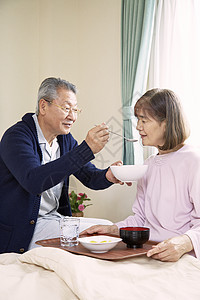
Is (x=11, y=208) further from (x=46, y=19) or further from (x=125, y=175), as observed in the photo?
Result: (x=46, y=19)

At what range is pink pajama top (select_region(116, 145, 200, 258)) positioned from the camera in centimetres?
154

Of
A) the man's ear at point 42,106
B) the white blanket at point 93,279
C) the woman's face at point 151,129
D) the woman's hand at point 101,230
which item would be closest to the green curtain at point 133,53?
the man's ear at point 42,106

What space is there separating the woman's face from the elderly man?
0.59ft

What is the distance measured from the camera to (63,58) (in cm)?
408

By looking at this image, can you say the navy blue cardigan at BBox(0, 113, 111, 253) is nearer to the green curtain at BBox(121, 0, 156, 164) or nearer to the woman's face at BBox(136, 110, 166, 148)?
the woman's face at BBox(136, 110, 166, 148)

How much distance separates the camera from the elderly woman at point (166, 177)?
1.56 metres

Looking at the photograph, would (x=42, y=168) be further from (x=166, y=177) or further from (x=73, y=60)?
(x=73, y=60)

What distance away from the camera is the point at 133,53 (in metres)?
3.26

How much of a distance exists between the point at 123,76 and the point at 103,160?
827 millimetres

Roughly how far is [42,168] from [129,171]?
46 centimetres

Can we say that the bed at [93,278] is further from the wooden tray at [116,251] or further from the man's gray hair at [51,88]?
the man's gray hair at [51,88]

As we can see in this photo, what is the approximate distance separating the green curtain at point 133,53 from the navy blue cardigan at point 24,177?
117 cm

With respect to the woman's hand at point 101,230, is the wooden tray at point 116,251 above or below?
above

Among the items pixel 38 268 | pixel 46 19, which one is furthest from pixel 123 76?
pixel 38 268
